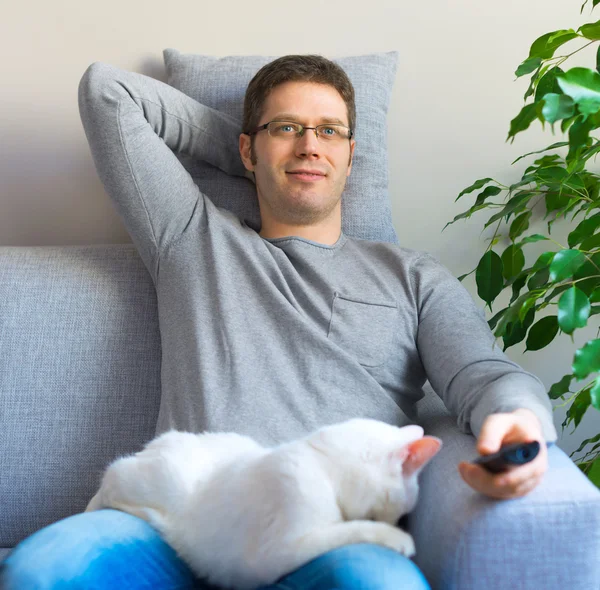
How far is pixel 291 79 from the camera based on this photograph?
1.37 metres

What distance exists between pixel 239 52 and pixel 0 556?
49.7 inches

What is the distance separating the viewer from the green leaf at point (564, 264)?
0.98 meters

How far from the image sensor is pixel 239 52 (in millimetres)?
1680

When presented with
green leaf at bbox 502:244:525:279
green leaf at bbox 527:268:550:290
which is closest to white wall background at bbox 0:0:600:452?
green leaf at bbox 502:244:525:279

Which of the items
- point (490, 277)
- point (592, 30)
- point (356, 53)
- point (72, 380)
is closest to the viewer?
point (592, 30)

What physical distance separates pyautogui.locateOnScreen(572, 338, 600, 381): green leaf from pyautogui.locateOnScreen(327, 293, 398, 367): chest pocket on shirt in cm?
42

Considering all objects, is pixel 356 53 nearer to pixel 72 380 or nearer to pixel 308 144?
pixel 308 144

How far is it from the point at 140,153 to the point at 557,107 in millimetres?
759

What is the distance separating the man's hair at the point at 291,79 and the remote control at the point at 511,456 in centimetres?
87

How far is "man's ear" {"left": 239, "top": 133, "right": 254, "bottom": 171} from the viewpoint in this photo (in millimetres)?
1431

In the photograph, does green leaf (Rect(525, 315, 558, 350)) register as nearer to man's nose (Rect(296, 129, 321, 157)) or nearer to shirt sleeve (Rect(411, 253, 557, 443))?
shirt sleeve (Rect(411, 253, 557, 443))

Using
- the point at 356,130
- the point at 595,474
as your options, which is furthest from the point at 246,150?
the point at 595,474

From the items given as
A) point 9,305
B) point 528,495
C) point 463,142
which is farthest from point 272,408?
point 463,142

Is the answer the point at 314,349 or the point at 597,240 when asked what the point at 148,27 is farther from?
the point at 597,240
